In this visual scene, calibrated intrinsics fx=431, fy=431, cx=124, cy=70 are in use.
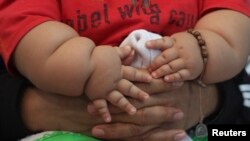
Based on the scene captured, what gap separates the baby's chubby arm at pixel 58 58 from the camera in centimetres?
84

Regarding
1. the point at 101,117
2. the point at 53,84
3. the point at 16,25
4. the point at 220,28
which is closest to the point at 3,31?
the point at 16,25

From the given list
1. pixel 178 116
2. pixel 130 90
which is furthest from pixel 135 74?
pixel 178 116

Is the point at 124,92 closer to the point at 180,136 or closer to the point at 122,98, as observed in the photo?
the point at 122,98

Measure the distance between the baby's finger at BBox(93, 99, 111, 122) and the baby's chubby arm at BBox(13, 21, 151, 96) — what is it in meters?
0.04

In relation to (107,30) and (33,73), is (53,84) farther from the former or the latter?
(107,30)

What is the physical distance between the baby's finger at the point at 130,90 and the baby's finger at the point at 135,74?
1 centimetres

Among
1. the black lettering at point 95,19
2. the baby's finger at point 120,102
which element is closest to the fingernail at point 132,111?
the baby's finger at point 120,102

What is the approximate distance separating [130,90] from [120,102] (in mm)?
31

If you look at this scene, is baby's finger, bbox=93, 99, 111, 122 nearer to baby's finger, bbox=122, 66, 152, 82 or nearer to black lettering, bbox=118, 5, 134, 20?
baby's finger, bbox=122, 66, 152, 82

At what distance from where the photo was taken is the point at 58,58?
33.5 inches

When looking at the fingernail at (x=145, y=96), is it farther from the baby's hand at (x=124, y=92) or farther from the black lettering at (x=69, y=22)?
the black lettering at (x=69, y=22)

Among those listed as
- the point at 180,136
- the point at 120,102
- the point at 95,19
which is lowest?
the point at 180,136

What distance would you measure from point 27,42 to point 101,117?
22 centimetres

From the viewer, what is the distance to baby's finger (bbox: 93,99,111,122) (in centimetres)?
86
